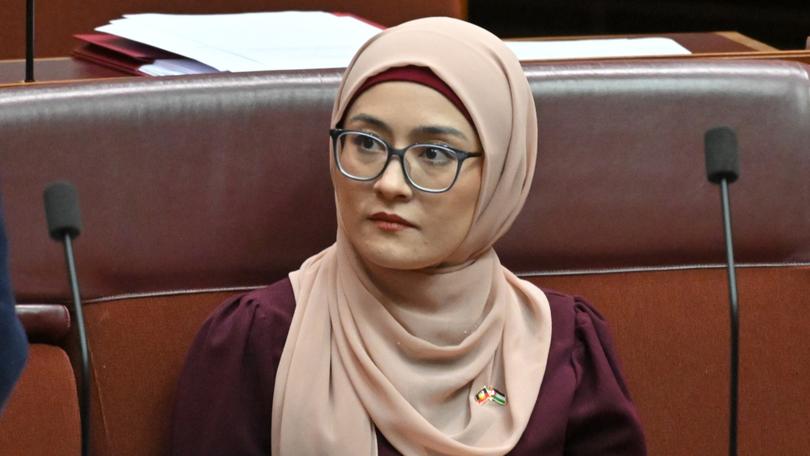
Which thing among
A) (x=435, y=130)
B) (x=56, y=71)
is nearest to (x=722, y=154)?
(x=435, y=130)

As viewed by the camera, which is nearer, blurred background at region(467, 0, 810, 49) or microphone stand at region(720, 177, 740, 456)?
microphone stand at region(720, 177, 740, 456)

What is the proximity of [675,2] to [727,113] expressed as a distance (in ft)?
7.76

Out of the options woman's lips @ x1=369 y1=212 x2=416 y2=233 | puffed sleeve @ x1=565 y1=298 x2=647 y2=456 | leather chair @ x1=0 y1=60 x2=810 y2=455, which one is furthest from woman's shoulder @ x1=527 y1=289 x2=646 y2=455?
woman's lips @ x1=369 y1=212 x2=416 y2=233

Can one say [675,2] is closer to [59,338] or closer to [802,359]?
[802,359]

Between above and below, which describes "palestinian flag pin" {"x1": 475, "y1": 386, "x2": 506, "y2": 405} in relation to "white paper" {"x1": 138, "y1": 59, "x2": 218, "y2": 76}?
below

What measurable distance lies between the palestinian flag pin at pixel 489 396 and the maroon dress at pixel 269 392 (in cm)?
5

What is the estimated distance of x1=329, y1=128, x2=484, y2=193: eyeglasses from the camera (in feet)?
5.53

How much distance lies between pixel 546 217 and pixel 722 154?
579mm

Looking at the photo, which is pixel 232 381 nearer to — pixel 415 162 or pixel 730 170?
pixel 415 162

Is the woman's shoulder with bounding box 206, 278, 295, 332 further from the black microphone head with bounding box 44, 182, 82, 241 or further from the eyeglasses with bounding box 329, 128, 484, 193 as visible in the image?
the black microphone head with bounding box 44, 182, 82, 241

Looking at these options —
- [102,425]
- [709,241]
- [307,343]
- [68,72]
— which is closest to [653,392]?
[709,241]

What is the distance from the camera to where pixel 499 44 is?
5.83ft

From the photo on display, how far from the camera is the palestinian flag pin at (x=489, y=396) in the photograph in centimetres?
182

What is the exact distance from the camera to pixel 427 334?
1.81 metres
